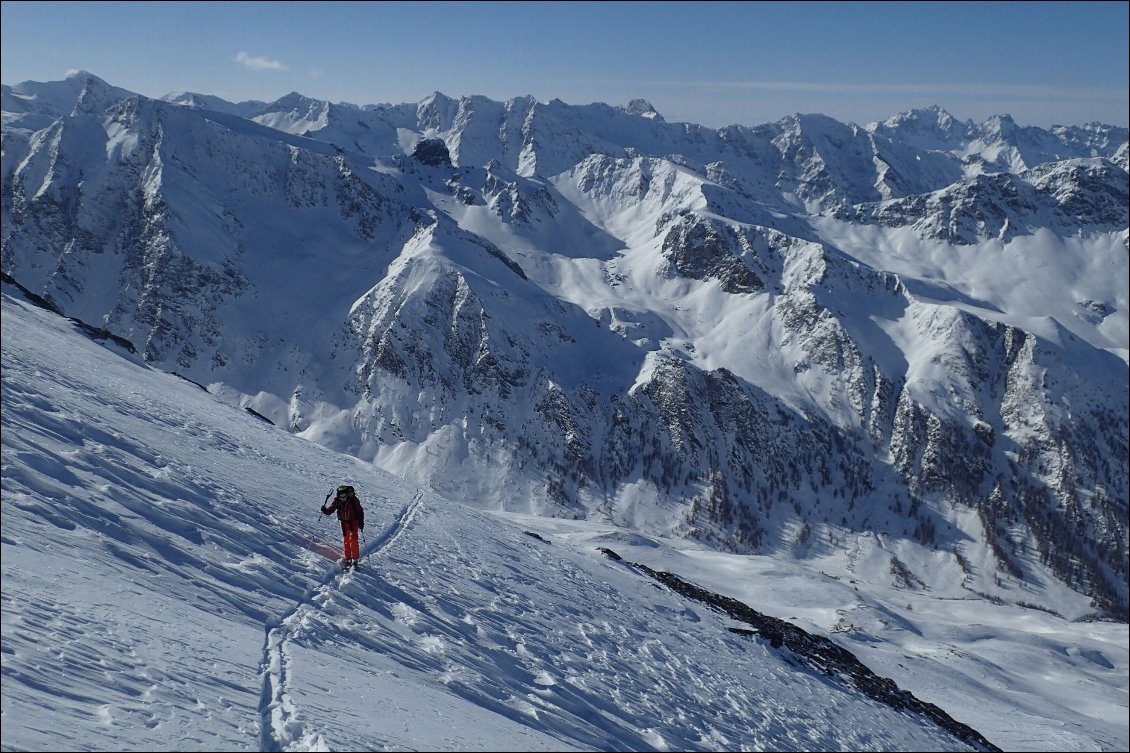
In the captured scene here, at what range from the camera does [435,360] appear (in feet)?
610

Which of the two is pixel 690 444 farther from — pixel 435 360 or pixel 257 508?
pixel 257 508

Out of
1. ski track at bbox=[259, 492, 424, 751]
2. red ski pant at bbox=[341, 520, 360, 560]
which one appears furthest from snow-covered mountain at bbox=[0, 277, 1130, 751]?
red ski pant at bbox=[341, 520, 360, 560]

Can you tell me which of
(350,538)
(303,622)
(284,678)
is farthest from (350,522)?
(284,678)

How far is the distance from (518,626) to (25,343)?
27432 millimetres

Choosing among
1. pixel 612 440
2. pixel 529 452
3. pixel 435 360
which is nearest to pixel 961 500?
pixel 612 440

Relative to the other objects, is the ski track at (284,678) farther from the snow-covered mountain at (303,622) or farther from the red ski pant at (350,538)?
the red ski pant at (350,538)

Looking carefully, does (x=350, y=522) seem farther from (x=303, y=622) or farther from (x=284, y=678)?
(x=284, y=678)

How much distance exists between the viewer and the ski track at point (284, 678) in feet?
34.6

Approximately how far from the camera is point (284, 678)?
41.0 ft

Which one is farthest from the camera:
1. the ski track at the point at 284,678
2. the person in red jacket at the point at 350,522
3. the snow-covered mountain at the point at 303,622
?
the person in red jacket at the point at 350,522

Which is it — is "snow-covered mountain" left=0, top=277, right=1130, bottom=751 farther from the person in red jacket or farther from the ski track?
the person in red jacket

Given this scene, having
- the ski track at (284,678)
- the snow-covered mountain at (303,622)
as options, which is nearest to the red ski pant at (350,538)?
the snow-covered mountain at (303,622)

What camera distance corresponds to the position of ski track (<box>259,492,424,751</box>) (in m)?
10.6

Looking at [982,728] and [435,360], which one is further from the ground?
[435,360]
